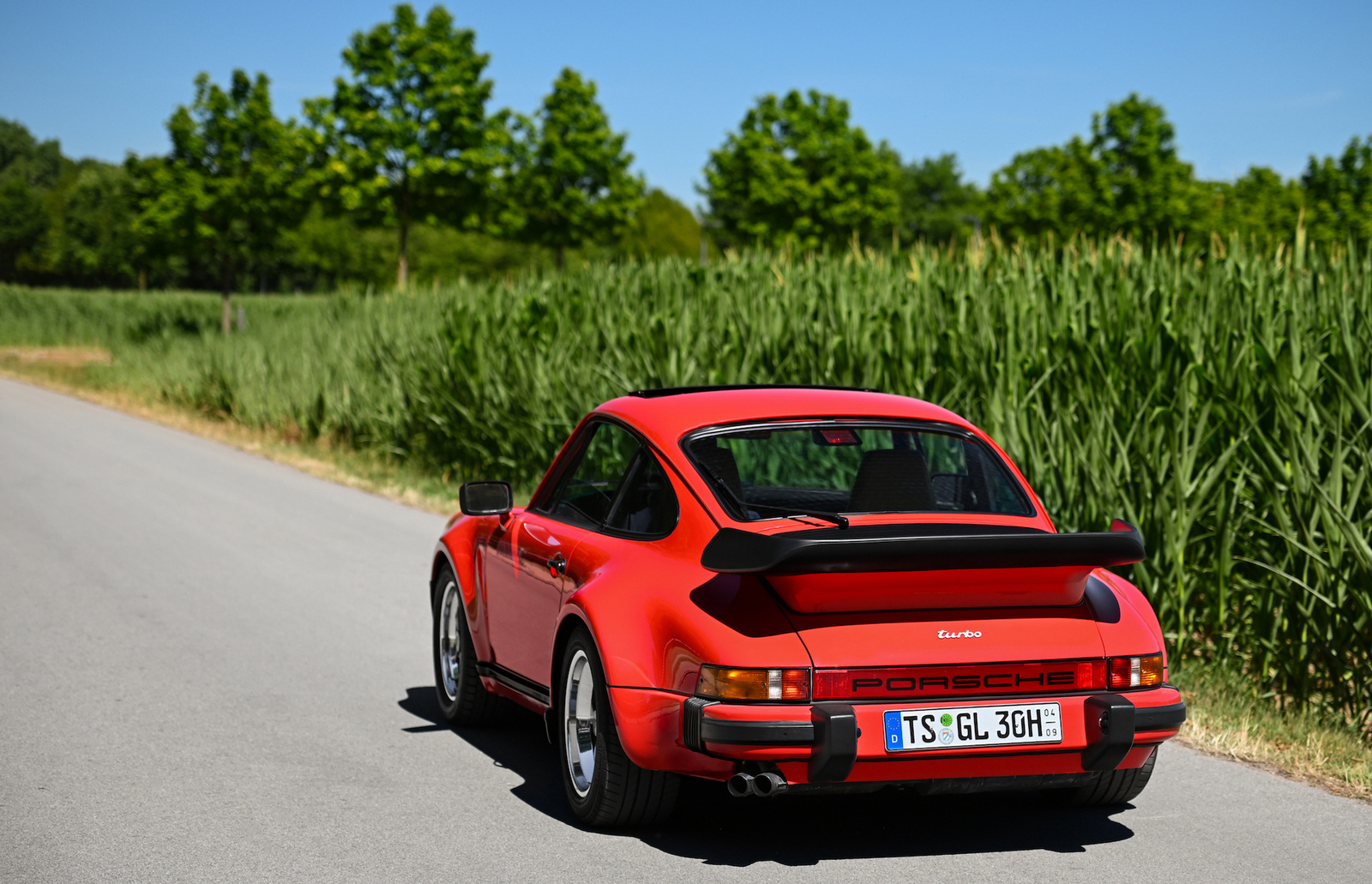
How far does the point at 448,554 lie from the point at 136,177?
47897 millimetres

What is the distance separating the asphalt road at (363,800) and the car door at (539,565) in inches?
19.3

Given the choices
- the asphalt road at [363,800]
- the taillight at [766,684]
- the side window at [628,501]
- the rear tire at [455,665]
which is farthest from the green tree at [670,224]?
the taillight at [766,684]

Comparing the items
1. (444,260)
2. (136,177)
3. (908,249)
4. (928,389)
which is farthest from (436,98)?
(444,260)

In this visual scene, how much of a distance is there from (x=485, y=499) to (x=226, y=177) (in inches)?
1775

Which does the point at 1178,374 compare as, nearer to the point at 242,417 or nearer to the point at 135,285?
the point at 242,417

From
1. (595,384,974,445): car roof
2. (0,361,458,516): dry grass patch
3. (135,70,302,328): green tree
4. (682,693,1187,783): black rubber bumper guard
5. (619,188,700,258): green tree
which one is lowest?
(0,361,458,516): dry grass patch

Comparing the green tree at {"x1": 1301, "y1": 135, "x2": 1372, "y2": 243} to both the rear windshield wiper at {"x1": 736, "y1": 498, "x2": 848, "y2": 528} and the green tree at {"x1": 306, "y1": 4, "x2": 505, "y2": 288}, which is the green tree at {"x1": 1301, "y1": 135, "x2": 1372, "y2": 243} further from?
the rear windshield wiper at {"x1": 736, "y1": 498, "x2": 848, "y2": 528}

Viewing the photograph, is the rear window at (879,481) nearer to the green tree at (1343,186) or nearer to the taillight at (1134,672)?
the taillight at (1134,672)

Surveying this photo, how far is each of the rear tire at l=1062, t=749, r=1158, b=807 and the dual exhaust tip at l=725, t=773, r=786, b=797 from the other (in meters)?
1.33

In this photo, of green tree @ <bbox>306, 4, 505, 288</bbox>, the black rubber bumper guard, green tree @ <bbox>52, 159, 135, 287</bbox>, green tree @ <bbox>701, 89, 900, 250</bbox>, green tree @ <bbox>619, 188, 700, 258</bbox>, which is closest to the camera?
the black rubber bumper guard

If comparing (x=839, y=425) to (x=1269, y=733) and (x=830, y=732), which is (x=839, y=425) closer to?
(x=830, y=732)

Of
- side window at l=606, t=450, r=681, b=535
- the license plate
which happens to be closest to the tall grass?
the license plate

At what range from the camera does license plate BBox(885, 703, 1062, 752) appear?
4062 millimetres

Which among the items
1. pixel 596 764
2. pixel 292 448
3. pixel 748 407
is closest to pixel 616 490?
pixel 748 407
